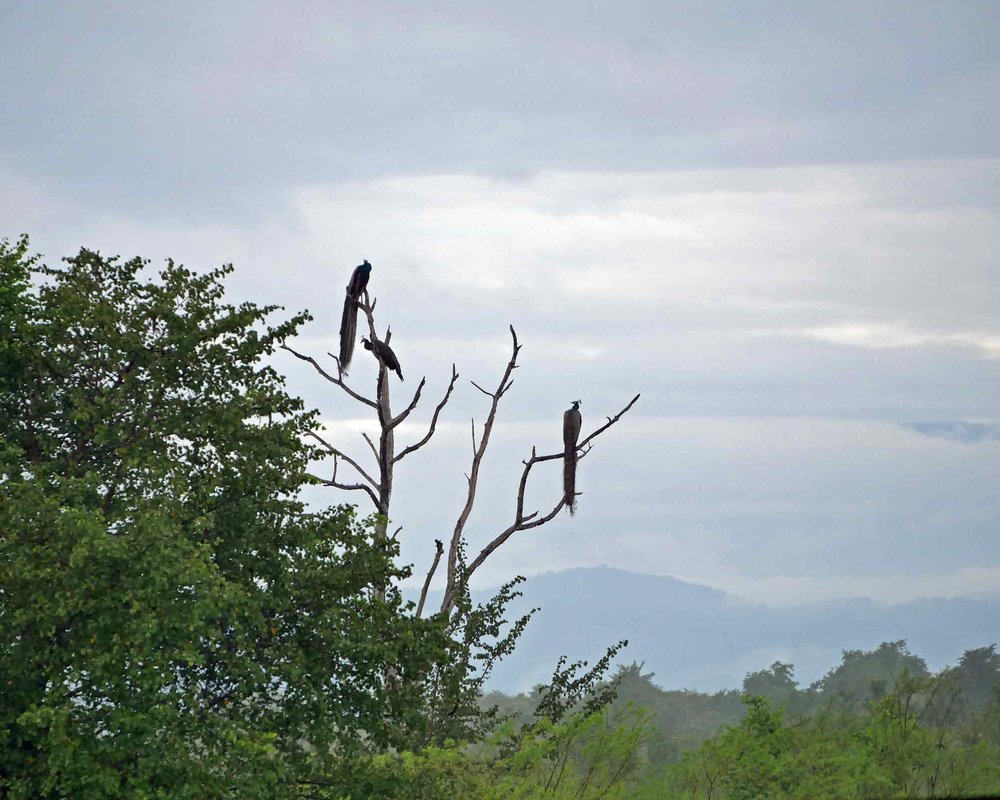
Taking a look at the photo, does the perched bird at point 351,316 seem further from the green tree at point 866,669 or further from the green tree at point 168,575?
the green tree at point 866,669

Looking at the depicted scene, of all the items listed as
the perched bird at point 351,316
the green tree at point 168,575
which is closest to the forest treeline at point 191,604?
the green tree at point 168,575

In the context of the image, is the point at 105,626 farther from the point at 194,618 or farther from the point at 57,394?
the point at 57,394

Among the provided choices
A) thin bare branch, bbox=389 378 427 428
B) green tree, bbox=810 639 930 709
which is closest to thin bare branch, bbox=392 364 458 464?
thin bare branch, bbox=389 378 427 428

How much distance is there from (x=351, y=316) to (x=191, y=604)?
11.5 m

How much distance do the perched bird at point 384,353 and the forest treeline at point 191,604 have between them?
5.86m

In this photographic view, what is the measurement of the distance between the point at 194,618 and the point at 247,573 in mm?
3129

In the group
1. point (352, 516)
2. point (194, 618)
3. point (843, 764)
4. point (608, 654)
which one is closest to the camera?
point (194, 618)

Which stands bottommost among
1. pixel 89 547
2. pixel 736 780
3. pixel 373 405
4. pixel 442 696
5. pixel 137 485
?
pixel 736 780

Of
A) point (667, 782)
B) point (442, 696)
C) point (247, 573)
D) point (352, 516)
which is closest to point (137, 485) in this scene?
point (247, 573)

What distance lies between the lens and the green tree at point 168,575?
53.1 ft

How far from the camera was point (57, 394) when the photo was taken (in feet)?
63.7

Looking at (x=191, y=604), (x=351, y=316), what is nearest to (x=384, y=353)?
(x=351, y=316)

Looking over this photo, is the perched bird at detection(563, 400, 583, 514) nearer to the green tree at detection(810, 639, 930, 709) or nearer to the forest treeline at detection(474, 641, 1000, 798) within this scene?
the forest treeline at detection(474, 641, 1000, 798)

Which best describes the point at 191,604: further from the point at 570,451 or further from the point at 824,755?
the point at 824,755
